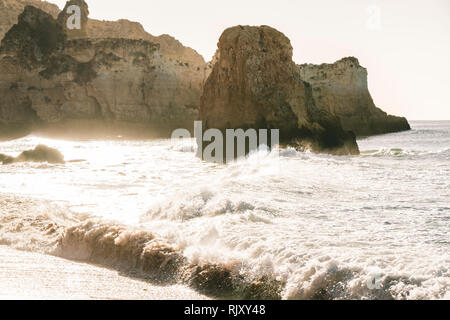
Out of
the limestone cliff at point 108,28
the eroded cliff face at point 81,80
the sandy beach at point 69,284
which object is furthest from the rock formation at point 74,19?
the sandy beach at point 69,284

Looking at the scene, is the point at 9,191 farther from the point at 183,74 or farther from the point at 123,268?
the point at 183,74

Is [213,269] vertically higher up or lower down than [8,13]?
lower down

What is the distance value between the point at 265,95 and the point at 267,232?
15092 mm

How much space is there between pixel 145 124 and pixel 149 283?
42.9 meters

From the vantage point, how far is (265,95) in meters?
19.7

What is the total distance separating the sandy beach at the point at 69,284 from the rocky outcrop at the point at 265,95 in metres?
14.8

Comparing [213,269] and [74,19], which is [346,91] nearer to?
[74,19]

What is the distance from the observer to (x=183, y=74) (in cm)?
4900

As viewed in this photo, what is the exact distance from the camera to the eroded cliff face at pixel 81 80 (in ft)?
143

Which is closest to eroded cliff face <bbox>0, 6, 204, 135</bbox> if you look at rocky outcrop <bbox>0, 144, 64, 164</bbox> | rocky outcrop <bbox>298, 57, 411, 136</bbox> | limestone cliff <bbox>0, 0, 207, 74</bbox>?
limestone cliff <bbox>0, 0, 207, 74</bbox>

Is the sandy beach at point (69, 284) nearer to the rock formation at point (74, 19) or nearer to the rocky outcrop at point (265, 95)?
the rocky outcrop at point (265, 95)

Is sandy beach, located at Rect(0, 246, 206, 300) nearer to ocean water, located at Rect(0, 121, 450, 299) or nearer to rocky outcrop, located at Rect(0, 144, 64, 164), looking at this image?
ocean water, located at Rect(0, 121, 450, 299)

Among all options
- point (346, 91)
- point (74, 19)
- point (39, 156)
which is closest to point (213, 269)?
point (39, 156)

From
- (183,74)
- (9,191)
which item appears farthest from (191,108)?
(9,191)
